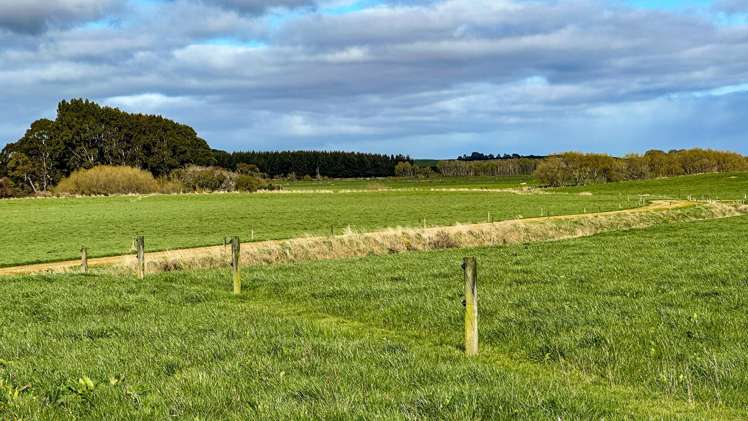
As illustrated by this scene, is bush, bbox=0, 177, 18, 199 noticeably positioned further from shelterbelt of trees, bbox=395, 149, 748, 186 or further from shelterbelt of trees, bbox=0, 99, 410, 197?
shelterbelt of trees, bbox=395, 149, 748, 186

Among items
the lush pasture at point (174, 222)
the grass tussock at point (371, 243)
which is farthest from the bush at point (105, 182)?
the grass tussock at point (371, 243)

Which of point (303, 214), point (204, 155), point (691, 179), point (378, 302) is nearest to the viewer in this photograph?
point (378, 302)

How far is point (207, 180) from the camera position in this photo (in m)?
140

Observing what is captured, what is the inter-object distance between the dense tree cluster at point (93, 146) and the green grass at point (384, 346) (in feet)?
425

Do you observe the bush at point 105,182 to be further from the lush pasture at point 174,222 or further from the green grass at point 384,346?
the green grass at point 384,346

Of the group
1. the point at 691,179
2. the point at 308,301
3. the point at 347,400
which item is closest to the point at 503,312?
the point at 308,301

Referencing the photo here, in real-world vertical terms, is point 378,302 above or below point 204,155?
below

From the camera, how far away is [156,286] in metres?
20.0

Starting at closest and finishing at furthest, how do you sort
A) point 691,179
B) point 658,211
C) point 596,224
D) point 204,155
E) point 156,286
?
point 156,286 < point 596,224 < point 658,211 < point 691,179 < point 204,155

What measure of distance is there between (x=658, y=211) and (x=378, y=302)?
191ft

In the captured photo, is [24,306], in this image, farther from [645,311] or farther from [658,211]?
[658,211]

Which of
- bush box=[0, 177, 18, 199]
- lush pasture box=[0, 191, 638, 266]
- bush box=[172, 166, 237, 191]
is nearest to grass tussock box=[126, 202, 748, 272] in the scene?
lush pasture box=[0, 191, 638, 266]

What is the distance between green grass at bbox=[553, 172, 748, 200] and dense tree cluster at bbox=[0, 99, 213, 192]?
9096 cm

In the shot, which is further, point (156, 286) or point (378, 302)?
point (156, 286)
